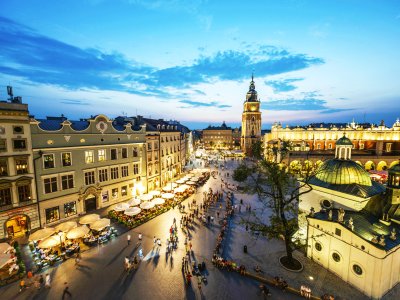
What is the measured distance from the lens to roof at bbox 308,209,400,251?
55.0ft

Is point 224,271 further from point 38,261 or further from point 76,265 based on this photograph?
point 38,261

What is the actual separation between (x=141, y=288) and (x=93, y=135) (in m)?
23.9

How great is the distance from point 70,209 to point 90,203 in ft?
9.63

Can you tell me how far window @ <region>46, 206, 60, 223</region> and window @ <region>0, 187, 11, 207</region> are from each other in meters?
4.74

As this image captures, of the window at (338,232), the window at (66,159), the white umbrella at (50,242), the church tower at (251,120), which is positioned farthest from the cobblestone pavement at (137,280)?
the church tower at (251,120)

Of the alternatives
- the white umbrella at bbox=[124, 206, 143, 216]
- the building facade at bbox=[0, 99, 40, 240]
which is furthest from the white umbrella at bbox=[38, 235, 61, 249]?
A: the white umbrella at bbox=[124, 206, 143, 216]

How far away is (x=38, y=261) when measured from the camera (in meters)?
20.2

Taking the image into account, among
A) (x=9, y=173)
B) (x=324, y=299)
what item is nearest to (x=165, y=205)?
(x=9, y=173)

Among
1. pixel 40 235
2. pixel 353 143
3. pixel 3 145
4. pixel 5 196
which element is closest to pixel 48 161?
pixel 3 145

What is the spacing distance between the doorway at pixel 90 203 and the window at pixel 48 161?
295 inches

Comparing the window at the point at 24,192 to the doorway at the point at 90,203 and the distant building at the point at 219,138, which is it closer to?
the doorway at the point at 90,203

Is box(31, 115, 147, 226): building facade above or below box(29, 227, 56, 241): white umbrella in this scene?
above

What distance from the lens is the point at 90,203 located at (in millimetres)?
32375

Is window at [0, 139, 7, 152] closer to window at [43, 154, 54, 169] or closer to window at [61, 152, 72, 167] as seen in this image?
window at [43, 154, 54, 169]
